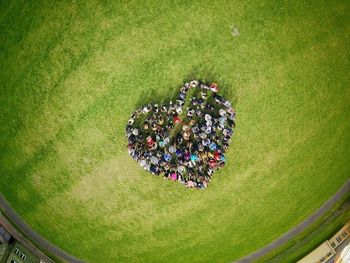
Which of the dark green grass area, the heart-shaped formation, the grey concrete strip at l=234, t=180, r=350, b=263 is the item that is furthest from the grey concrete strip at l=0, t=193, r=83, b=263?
the dark green grass area

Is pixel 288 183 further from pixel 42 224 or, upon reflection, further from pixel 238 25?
pixel 42 224

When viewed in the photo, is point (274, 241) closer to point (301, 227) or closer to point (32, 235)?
point (301, 227)

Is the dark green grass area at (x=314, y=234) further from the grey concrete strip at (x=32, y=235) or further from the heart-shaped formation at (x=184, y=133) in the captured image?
the grey concrete strip at (x=32, y=235)

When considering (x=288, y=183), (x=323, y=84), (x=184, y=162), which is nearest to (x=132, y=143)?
(x=184, y=162)

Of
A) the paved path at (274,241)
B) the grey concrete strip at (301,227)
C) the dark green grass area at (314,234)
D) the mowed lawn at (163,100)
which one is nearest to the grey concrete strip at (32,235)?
the paved path at (274,241)

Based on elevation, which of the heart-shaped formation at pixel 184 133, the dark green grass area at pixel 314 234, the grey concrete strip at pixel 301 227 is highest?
the heart-shaped formation at pixel 184 133

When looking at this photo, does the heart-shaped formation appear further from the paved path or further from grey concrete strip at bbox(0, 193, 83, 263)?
grey concrete strip at bbox(0, 193, 83, 263)

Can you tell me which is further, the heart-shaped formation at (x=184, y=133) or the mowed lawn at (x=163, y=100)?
the heart-shaped formation at (x=184, y=133)

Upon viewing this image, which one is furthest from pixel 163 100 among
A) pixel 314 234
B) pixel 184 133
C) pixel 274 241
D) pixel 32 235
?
pixel 314 234
